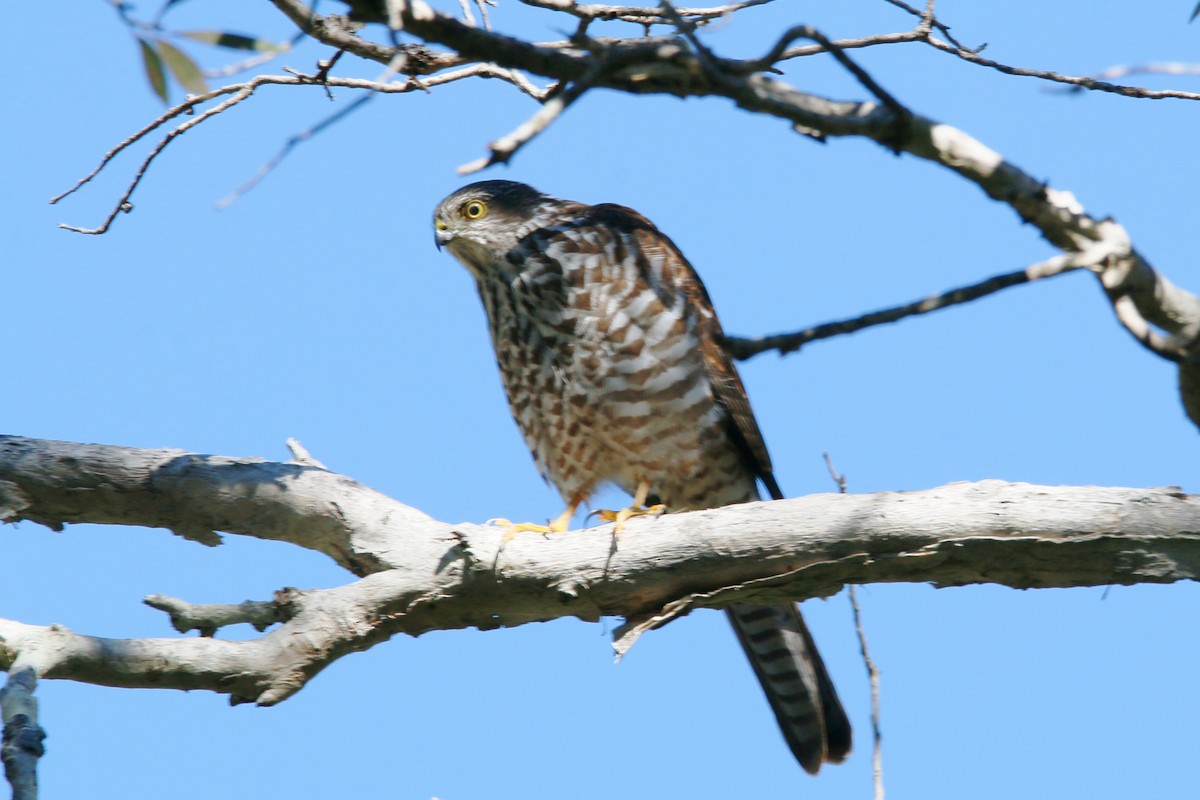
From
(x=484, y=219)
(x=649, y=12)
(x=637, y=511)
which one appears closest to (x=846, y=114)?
(x=649, y=12)

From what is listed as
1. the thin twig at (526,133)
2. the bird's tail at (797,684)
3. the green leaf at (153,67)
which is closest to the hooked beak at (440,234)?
the bird's tail at (797,684)

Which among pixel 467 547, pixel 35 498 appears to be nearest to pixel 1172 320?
pixel 467 547

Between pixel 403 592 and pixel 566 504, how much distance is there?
5.16ft

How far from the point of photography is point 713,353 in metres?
4.79

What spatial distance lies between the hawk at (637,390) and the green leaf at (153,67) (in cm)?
239

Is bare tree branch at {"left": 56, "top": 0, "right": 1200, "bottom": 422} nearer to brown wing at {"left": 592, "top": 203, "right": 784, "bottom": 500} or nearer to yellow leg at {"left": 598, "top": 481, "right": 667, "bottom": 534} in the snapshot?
yellow leg at {"left": 598, "top": 481, "right": 667, "bottom": 534}

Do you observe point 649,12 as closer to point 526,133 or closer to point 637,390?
point 637,390

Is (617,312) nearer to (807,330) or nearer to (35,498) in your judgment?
(35,498)

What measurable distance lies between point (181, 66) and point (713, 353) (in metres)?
2.77

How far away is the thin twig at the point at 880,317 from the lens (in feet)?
6.57

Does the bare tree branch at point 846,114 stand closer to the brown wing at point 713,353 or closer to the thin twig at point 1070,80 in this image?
the thin twig at point 1070,80

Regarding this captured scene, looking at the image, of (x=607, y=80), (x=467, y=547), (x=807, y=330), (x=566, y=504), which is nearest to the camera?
(x=807, y=330)

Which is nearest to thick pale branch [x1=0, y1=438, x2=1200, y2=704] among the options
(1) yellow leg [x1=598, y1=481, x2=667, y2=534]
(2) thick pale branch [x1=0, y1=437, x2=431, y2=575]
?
(2) thick pale branch [x1=0, y1=437, x2=431, y2=575]

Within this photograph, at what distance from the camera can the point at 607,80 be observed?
2.15 metres
